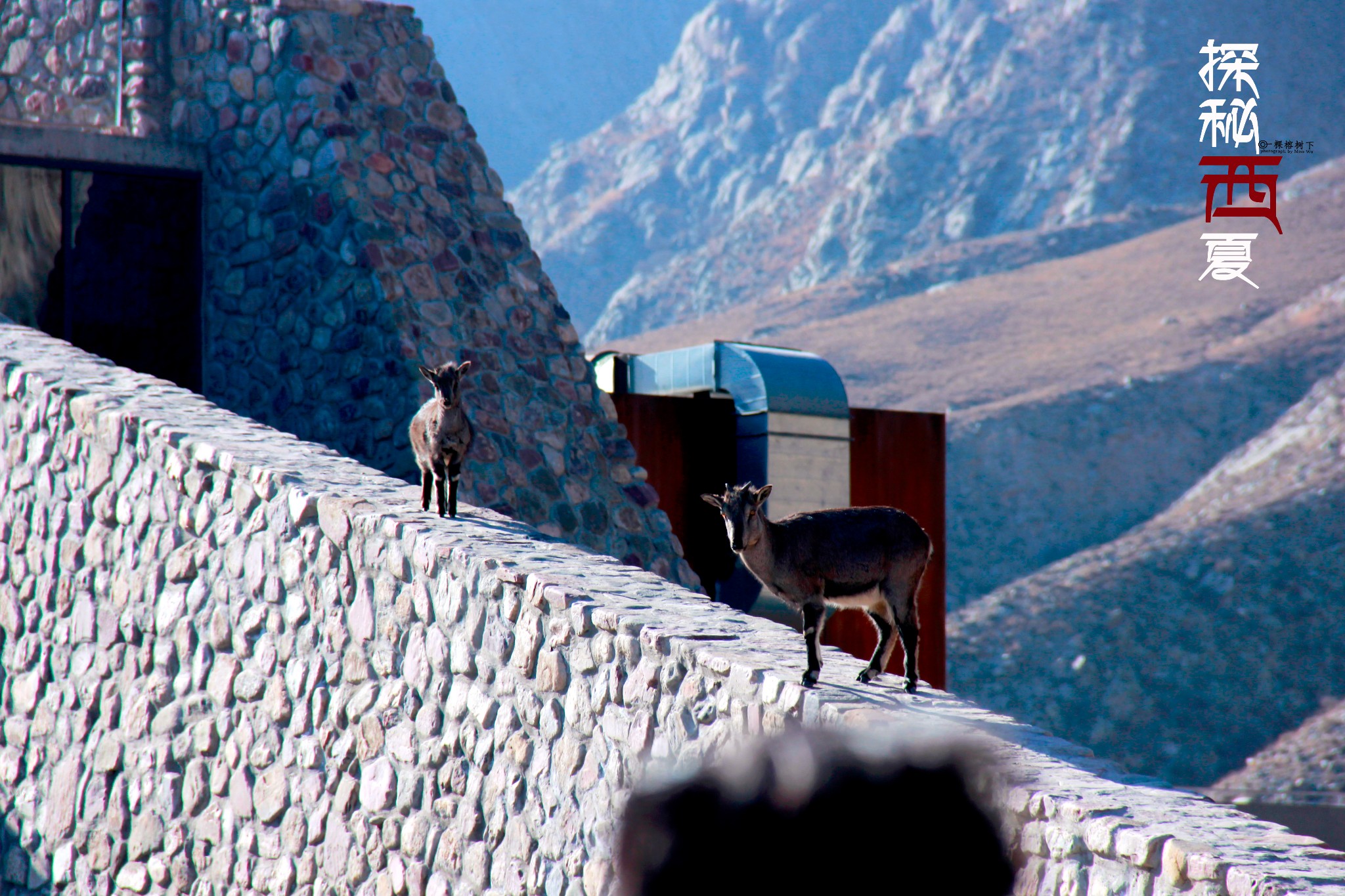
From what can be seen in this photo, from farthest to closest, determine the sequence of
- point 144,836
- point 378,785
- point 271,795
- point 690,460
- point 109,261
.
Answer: point 690,460 → point 109,261 → point 144,836 → point 271,795 → point 378,785

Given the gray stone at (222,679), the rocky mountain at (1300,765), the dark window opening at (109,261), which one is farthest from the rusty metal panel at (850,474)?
the rocky mountain at (1300,765)

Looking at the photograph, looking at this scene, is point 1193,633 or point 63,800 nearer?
point 63,800

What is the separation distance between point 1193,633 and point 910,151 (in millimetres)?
63764

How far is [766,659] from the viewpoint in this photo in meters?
5.58

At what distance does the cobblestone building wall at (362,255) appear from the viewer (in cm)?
1062

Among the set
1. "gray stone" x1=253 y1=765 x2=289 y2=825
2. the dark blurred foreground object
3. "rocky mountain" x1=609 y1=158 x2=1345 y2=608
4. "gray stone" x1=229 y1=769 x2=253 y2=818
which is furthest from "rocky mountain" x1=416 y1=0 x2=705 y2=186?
the dark blurred foreground object

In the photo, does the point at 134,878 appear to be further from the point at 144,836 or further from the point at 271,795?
the point at 271,795

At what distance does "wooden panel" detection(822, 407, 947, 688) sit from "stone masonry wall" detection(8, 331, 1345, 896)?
20.7 ft

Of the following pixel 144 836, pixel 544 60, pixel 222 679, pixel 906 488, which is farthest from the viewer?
pixel 544 60

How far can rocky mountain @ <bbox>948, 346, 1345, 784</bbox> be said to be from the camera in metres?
50.0

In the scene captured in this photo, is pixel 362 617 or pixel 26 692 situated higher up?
pixel 362 617

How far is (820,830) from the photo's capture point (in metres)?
1.47

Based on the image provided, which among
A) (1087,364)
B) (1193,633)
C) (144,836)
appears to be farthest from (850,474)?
(1087,364)

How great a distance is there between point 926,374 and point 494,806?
7072cm
